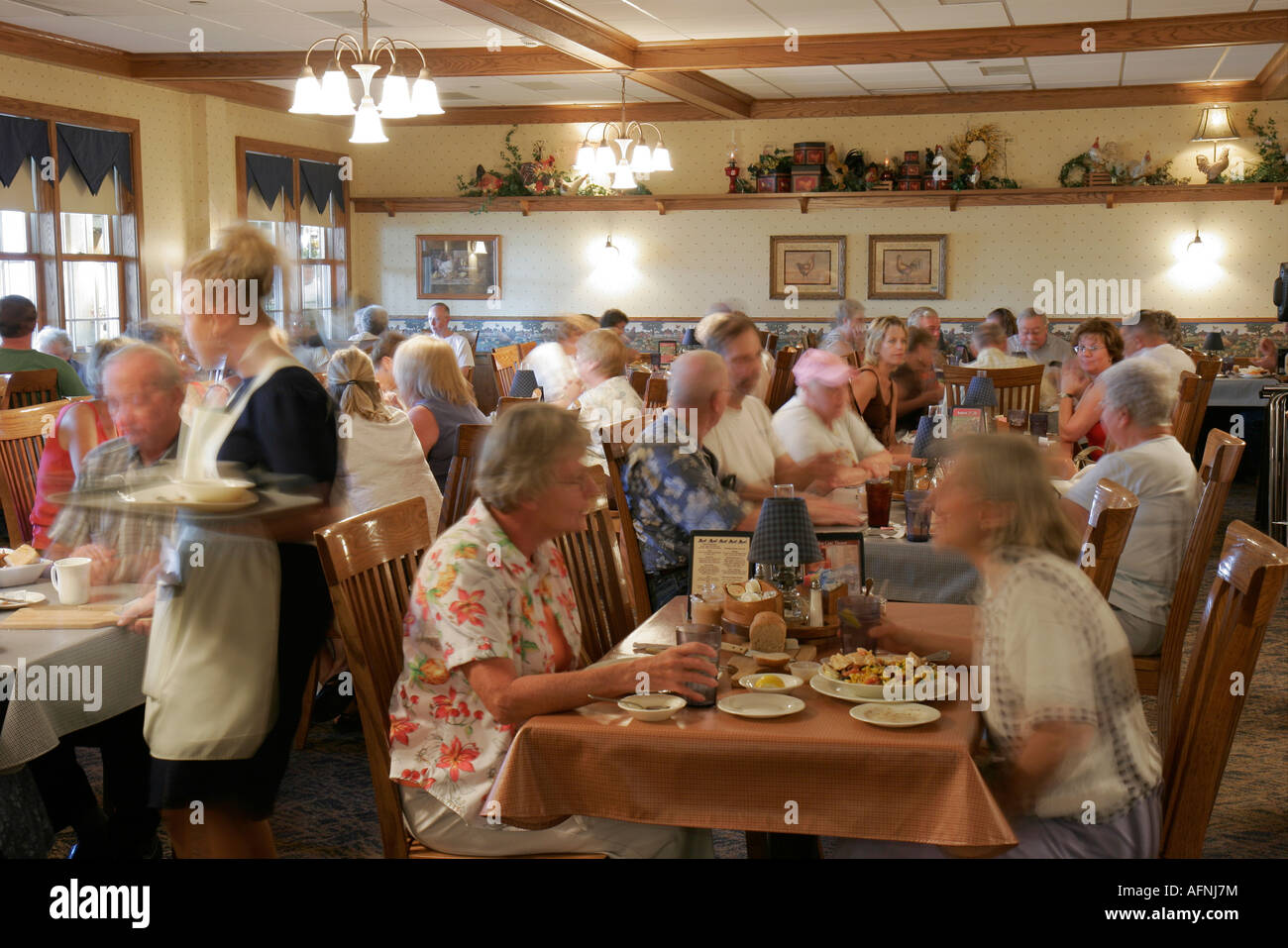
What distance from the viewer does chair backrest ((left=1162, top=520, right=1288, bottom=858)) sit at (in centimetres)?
208

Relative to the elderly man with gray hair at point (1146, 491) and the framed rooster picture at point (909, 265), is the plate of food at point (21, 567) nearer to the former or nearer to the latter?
the elderly man with gray hair at point (1146, 491)

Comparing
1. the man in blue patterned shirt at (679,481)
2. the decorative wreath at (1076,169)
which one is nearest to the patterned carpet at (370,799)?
the man in blue patterned shirt at (679,481)

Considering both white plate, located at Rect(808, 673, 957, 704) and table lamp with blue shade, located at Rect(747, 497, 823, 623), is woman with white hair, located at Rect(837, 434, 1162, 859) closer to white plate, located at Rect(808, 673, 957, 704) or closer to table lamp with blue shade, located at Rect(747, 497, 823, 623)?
white plate, located at Rect(808, 673, 957, 704)

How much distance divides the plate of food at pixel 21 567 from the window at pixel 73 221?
651 cm

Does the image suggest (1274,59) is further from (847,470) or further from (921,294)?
(847,470)

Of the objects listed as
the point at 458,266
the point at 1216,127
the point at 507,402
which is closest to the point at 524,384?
the point at 507,402

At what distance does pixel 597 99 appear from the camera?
40.4 feet

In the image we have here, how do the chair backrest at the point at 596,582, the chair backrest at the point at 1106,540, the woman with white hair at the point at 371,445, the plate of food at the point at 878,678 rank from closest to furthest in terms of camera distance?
the plate of food at the point at 878,678
the chair backrest at the point at 1106,540
the chair backrest at the point at 596,582
the woman with white hair at the point at 371,445

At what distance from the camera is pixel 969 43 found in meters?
8.34

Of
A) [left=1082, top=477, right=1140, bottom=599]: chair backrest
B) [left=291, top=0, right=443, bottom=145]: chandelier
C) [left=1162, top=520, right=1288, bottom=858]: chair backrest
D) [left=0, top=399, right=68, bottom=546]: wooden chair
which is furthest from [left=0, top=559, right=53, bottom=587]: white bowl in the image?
[left=1162, top=520, right=1288, bottom=858]: chair backrest

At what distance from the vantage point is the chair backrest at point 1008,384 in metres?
6.84

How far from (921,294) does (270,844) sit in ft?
34.4

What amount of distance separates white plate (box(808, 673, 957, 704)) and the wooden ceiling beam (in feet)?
23.1
